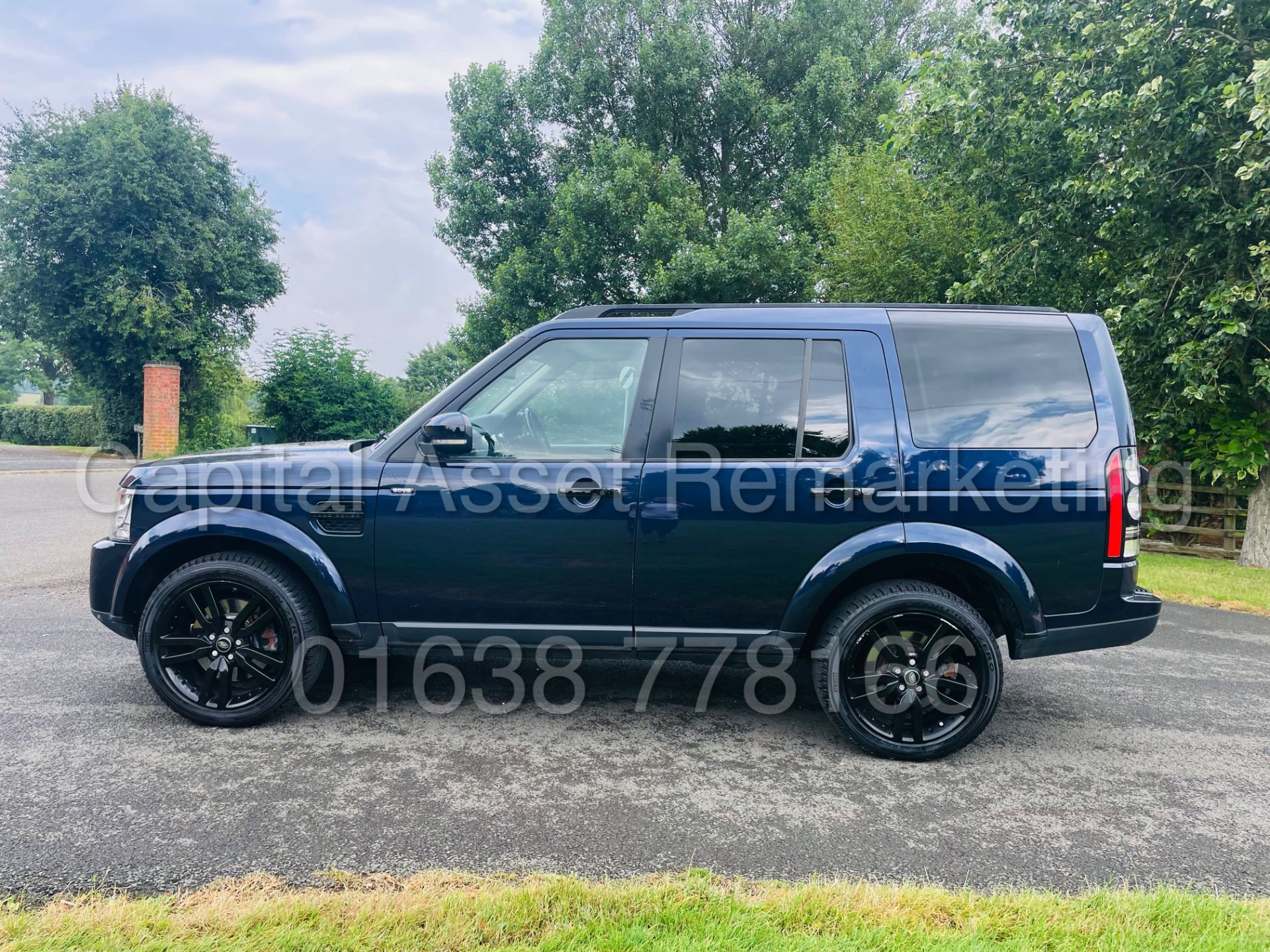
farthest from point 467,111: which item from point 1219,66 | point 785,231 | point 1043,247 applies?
point 1219,66

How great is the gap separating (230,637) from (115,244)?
28.9m

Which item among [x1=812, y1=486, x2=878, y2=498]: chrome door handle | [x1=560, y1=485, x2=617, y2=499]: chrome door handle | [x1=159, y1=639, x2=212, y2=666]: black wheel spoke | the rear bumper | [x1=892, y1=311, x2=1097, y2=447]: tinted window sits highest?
[x1=892, y1=311, x2=1097, y2=447]: tinted window

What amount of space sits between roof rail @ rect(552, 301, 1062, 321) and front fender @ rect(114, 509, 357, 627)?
1597 millimetres

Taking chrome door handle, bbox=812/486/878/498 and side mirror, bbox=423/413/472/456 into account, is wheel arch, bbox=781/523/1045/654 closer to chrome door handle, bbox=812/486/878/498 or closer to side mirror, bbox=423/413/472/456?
chrome door handle, bbox=812/486/878/498

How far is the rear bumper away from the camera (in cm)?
350

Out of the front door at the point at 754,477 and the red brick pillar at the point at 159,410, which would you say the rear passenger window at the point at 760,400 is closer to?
the front door at the point at 754,477

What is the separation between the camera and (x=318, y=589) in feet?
11.8

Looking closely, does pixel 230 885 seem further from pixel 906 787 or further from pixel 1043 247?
pixel 1043 247

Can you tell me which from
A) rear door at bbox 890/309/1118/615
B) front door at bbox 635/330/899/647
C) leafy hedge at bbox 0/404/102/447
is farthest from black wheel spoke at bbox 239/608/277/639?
leafy hedge at bbox 0/404/102/447

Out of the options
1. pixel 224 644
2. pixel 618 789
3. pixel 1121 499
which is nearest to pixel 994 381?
pixel 1121 499

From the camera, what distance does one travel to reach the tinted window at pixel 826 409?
3.55 metres

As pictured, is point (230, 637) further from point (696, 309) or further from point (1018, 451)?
point (1018, 451)

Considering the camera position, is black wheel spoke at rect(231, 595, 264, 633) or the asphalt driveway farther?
black wheel spoke at rect(231, 595, 264, 633)

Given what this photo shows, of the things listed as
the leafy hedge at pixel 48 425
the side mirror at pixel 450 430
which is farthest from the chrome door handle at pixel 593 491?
the leafy hedge at pixel 48 425
